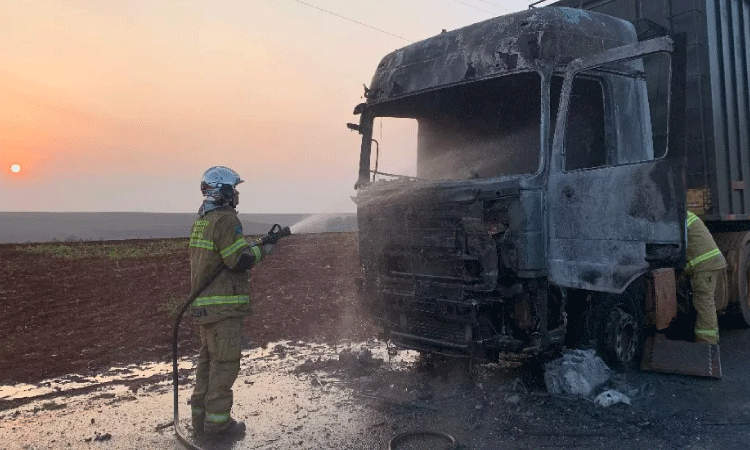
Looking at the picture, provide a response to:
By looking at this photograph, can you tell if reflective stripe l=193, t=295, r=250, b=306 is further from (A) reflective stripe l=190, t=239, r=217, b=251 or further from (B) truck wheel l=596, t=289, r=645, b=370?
(B) truck wheel l=596, t=289, r=645, b=370

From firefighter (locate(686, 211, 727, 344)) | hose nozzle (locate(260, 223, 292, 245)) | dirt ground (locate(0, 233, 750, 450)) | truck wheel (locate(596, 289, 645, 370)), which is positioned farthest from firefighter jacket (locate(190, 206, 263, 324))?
firefighter (locate(686, 211, 727, 344))

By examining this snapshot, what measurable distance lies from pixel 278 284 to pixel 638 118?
8273mm

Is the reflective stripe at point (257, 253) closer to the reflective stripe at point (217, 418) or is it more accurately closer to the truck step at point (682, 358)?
the reflective stripe at point (217, 418)

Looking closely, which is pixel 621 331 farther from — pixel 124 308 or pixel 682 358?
pixel 124 308

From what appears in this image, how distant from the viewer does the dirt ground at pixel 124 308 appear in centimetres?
676

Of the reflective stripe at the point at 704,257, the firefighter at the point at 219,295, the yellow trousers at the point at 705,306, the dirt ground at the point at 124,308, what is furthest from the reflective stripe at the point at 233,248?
the yellow trousers at the point at 705,306

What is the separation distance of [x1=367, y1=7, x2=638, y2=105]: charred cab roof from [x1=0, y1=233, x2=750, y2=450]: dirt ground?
2412mm

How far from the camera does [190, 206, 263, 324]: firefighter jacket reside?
4.26 metres

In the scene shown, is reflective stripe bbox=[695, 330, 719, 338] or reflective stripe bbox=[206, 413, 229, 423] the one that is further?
reflective stripe bbox=[695, 330, 719, 338]

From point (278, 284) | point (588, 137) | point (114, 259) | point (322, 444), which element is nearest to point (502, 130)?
point (588, 137)

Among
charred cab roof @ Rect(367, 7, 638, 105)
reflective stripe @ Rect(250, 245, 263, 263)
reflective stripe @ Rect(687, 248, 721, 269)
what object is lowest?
reflective stripe @ Rect(687, 248, 721, 269)

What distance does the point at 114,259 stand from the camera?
51.8ft

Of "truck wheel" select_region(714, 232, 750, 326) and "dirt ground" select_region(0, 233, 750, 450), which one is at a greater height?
"truck wheel" select_region(714, 232, 750, 326)

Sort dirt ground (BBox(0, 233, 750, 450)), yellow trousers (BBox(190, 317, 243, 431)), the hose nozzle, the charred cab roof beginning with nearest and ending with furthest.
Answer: dirt ground (BBox(0, 233, 750, 450)) → yellow trousers (BBox(190, 317, 243, 431)) → the hose nozzle → the charred cab roof
